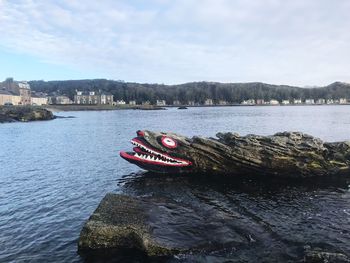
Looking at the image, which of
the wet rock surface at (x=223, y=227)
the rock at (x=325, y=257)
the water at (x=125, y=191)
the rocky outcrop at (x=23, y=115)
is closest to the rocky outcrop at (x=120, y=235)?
the wet rock surface at (x=223, y=227)

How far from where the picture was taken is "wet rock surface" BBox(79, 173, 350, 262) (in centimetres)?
1512

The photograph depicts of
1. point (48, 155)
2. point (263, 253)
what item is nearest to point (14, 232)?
point (263, 253)

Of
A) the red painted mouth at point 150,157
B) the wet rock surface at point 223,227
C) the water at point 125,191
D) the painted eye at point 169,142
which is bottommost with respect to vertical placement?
the water at point 125,191

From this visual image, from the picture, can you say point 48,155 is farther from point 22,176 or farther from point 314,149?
point 314,149

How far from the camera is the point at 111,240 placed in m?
15.9

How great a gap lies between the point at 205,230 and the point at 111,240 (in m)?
4.57

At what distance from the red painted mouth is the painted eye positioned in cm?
89

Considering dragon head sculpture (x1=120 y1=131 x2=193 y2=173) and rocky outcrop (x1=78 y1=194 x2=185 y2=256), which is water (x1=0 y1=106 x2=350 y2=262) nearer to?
rocky outcrop (x1=78 y1=194 x2=185 y2=256)

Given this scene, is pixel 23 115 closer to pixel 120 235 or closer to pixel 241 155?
pixel 241 155

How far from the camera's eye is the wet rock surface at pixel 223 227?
15117 mm

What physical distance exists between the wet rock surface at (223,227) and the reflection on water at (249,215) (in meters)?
0.04

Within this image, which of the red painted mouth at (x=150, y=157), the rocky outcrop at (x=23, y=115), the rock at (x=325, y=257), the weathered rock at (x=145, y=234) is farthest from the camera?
the rocky outcrop at (x=23, y=115)

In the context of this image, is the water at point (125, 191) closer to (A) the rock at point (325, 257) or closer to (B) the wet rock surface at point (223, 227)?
(B) the wet rock surface at point (223, 227)

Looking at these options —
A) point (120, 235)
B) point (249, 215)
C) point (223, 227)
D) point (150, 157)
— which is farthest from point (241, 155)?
point (120, 235)
